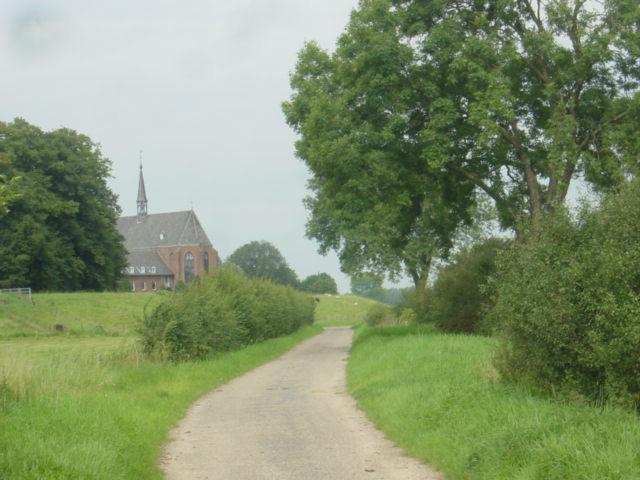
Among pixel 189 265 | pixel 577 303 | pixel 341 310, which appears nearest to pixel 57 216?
pixel 341 310

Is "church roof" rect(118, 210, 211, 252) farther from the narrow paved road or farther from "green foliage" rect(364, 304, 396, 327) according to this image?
the narrow paved road

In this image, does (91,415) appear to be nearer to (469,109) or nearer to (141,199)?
(469,109)

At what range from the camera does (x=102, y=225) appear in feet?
233

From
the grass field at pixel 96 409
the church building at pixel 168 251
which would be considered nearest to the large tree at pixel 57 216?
the grass field at pixel 96 409

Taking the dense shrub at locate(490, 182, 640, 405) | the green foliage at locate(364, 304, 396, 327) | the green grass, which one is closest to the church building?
the green grass

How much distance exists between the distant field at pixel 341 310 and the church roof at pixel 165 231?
106 ft

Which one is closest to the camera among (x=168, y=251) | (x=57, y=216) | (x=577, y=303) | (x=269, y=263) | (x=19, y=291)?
(x=577, y=303)

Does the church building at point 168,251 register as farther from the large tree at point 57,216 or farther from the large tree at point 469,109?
the large tree at point 469,109

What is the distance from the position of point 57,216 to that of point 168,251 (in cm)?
7375

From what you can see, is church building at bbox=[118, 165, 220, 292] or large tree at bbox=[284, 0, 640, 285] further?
church building at bbox=[118, 165, 220, 292]

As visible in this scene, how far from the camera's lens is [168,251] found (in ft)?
460

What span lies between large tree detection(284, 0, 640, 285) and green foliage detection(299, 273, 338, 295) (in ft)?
431

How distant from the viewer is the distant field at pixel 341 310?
9515cm

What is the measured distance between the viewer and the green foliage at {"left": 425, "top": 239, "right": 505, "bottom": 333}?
96.0ft
